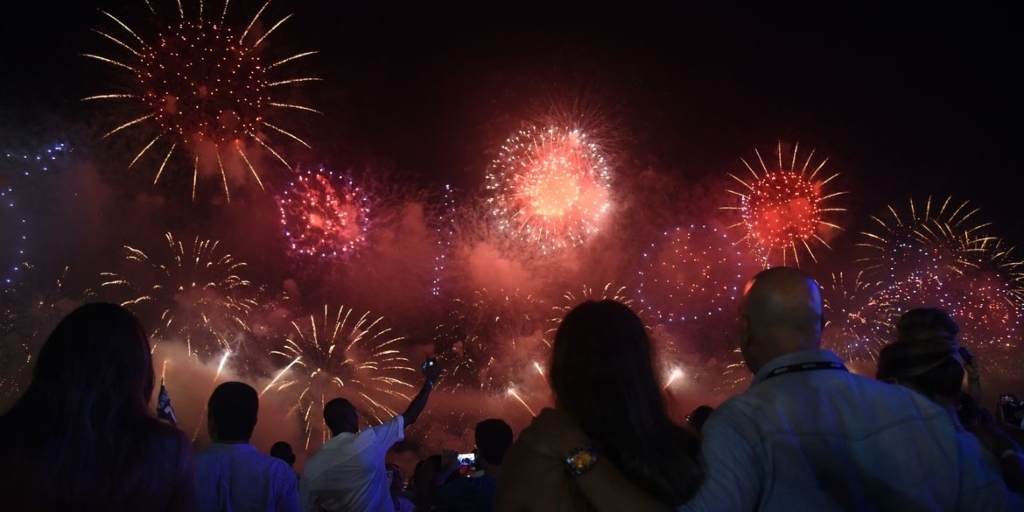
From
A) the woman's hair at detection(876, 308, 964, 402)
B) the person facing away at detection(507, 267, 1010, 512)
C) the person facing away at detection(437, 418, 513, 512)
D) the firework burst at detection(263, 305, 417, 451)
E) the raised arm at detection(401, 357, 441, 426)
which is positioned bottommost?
the person facing away at detection(507, 267, 1010, 512)

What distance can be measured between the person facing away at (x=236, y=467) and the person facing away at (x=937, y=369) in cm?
326

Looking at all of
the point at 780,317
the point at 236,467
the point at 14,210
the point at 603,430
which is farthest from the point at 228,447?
the point at 14,210

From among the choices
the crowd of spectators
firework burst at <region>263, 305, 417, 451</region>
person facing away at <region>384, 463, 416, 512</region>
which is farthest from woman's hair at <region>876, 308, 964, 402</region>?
firework burst at <region>263, 305, 417, 451</region>

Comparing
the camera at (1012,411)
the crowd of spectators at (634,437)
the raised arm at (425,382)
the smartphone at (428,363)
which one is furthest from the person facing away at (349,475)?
the camera at (1012,411)

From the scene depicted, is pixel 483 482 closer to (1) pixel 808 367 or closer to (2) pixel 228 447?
(2) pixel 228 447

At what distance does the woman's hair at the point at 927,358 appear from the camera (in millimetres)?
3236

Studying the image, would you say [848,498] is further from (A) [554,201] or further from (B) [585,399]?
(A) [554,201]

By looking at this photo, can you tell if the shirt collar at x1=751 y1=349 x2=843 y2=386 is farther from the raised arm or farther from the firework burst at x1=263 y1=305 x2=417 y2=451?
the firework burst at x1=263 y1=305 x2=417 y2=451

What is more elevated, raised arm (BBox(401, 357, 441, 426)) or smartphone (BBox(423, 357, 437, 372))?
smartphone (BBox(423, 357, 437, 372))

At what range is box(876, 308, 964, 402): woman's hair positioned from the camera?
3236mm

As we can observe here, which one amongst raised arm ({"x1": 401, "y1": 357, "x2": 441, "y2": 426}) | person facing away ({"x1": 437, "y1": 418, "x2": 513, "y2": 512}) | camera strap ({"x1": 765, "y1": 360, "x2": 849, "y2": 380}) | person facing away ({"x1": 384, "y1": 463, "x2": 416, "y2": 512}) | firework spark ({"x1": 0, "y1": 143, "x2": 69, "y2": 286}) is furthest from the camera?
firework spark ({"x1": 0, "y1": 143, "x2": 69, "y2": 286})

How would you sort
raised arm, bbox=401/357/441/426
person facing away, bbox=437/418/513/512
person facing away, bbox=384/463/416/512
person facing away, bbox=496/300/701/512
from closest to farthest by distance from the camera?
person facing away, bbox=496/300/701/512
person facing away, bbox=437/418/513/512
raised arm, bbox=401/357/441/426
person facing away, bbox=384/463/416/512

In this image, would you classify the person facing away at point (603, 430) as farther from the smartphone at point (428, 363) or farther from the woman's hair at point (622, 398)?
the smartphone at point (428, 363)

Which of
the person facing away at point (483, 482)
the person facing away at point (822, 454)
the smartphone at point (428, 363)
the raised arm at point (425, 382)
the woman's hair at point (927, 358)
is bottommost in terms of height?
the person facing away at point (822, 454)
